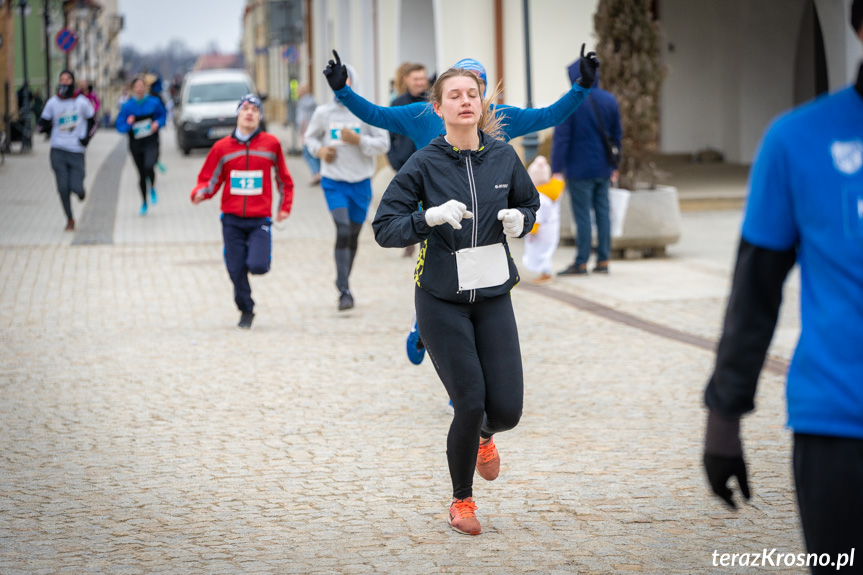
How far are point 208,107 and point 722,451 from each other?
29.6 metres

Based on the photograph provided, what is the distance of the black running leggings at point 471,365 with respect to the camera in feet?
14.5

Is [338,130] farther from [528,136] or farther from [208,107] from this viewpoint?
[208,107]

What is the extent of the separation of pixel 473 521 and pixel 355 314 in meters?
5.56

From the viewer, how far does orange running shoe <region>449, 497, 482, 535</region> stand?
4500mm

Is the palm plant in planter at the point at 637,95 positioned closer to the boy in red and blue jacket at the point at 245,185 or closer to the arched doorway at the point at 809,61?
the boy in red and blue jacket at the point at 245,185

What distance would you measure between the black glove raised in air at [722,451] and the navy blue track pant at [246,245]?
6.70m

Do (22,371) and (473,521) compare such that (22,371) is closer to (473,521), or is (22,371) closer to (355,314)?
(355,314)

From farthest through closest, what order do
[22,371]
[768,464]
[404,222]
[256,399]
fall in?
[22,371] < [256,399] < [768,464] < [404,222]

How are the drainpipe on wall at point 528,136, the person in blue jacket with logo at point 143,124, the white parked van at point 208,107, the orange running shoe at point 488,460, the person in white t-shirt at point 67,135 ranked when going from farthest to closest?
the white parked van at point 208,107
the person in blue jacket with logo at point 143,124
the person in white t-shirt at point 67,135
the drainpipe on wall at point 528,136
the orange running shoe at point 488,460

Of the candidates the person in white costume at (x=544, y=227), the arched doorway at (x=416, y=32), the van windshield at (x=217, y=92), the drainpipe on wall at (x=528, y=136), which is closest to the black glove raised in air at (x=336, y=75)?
the person in white costume at (x=544, y=227)

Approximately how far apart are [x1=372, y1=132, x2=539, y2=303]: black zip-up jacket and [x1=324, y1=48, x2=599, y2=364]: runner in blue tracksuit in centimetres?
80

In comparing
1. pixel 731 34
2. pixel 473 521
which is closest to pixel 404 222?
pixel 473 521

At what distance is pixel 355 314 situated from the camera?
998 cm

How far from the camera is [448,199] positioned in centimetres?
442
